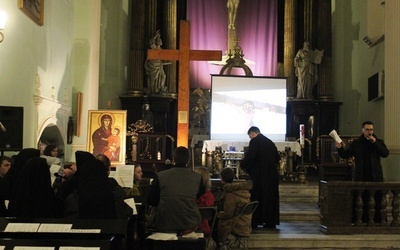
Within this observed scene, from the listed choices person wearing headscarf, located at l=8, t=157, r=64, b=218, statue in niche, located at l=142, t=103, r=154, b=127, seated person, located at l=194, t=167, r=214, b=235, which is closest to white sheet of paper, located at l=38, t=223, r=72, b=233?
person wearing headscarf, located at l=8, t=157, r=64, b=218

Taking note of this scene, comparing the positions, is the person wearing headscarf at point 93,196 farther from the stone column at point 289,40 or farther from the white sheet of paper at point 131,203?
the stone column at point 289,40

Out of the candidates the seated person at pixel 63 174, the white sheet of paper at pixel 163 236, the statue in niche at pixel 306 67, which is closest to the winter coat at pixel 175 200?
the white sheet of paper at pixel 163 236

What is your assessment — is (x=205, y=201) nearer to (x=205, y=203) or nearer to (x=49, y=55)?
(x=205, y=203)

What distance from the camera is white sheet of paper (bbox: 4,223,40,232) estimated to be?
143 inches

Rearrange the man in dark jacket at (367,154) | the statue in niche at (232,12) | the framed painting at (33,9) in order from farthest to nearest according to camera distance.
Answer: the statue in niche at (232,12) → the framed painting at (33,9) → the man in dark jacket at (367,154)

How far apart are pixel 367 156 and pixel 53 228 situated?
228 inches

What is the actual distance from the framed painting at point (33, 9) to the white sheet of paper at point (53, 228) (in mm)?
6506

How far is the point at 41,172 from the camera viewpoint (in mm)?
4094

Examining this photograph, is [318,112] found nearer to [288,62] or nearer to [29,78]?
[288,62]

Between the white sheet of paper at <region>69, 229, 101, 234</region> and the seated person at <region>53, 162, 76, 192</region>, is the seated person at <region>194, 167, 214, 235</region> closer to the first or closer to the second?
the seated person at <region>53, 162, 76, 192</region>

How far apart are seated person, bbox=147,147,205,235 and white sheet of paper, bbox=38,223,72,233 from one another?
203 centimetres

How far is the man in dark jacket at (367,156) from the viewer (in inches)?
320

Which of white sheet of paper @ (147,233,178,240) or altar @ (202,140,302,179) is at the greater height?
altar @ (202,140,302,179)

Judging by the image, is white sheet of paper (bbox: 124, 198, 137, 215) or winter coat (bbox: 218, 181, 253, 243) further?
winter coat (bbox: 218, 181, 253, 243)
